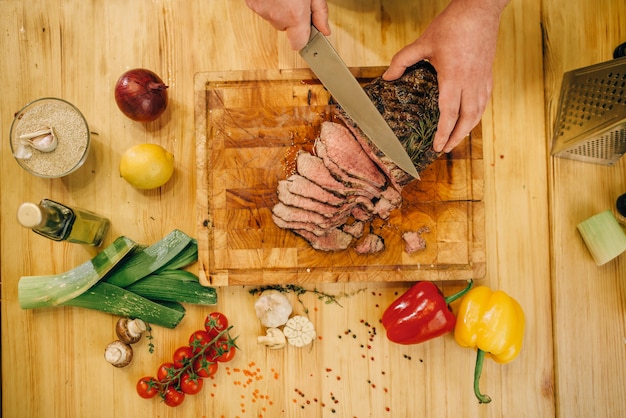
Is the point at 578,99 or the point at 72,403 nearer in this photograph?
the point at 578,99

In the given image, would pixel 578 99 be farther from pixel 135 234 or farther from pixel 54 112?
pixel 54 112

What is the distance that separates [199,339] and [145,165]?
0.93 metres

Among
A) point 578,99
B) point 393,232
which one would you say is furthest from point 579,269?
point 393,232

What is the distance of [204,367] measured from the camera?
7.41 ft

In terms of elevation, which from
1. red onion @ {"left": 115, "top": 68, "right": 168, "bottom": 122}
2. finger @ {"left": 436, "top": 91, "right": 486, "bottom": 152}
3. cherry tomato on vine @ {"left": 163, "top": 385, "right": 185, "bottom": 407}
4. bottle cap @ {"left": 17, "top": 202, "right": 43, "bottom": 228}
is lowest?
cherry tomato on vine @ {"left": 163, "top": 385, "right": 185, "bottom": 407}

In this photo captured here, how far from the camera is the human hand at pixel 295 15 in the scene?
178cm

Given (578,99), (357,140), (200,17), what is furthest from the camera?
(200,17)

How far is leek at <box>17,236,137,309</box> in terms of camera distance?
2.27 m

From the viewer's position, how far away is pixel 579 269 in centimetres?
237

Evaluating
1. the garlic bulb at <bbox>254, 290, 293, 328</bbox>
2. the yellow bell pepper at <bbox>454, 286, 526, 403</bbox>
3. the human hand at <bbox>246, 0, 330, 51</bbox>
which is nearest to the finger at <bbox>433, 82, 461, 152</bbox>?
the human hand at <bbox>246, 0, 330, 51</bbox>

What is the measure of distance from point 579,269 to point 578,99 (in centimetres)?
90

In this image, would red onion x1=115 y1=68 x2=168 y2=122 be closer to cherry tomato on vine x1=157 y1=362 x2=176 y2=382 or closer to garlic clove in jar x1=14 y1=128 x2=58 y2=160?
garlic clove in jar x1=14 y1=128 x2=58 y2=160

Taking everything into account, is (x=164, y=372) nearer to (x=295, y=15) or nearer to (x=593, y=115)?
(x=295, y=15)

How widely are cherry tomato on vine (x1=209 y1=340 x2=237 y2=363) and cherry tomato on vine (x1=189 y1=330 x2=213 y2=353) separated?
2.0 inches
